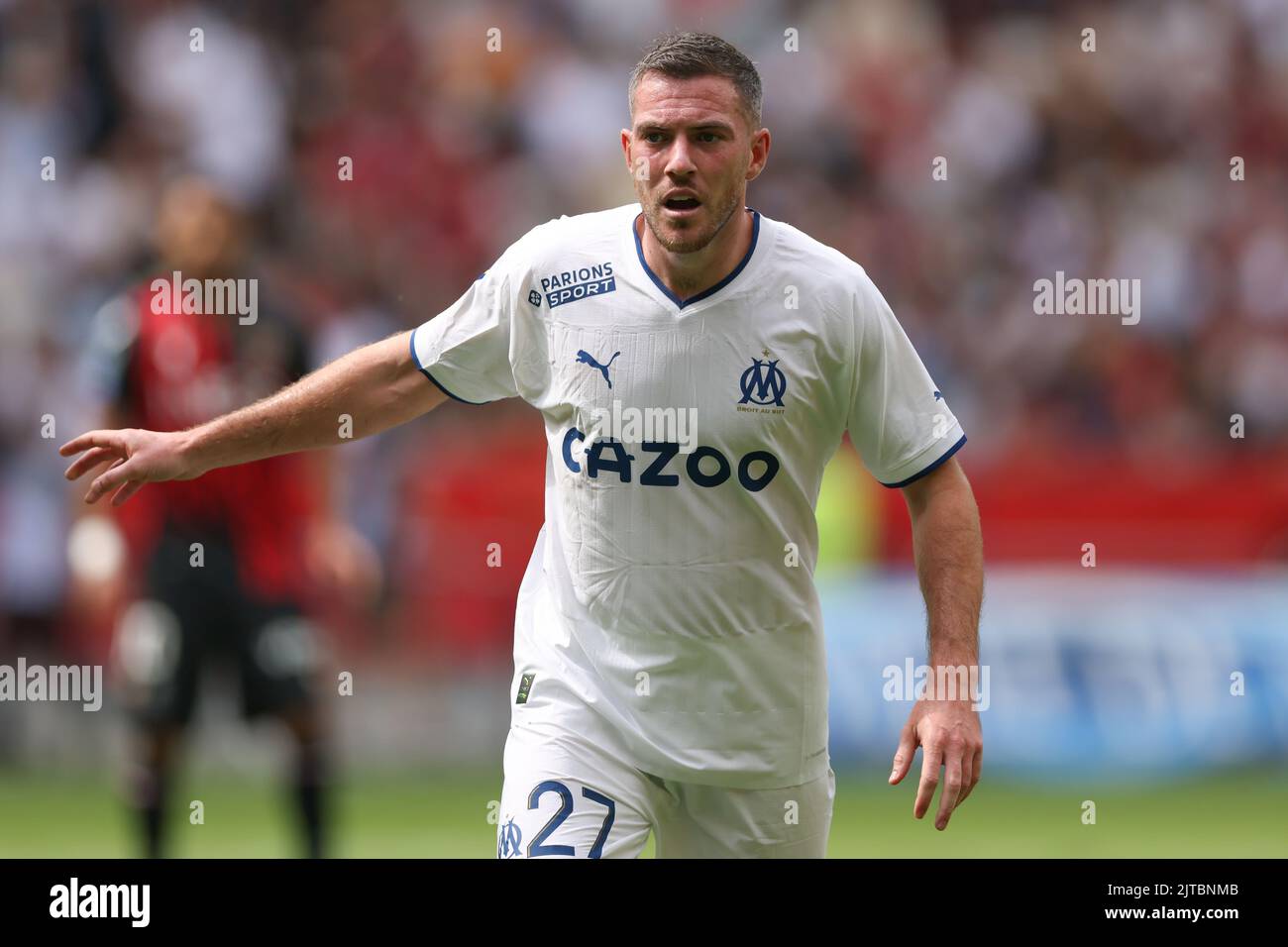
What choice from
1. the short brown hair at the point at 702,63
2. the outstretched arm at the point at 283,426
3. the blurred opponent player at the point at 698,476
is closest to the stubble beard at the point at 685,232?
the blurred opponent player at the point at 698,476

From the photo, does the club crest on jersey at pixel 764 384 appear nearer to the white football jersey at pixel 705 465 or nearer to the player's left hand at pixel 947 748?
the white football jersey at pixel 705 465

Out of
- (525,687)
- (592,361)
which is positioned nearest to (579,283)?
Answer: (592,361)

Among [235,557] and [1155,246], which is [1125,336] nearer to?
[1155,246]

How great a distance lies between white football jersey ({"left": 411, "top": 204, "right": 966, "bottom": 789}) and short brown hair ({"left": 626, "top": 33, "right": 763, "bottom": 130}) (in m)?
0.34

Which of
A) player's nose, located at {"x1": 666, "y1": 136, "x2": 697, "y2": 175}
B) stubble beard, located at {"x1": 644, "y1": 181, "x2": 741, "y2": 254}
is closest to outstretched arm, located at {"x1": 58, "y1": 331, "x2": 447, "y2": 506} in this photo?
stubble beard, located at {"x1": 644, "y1": 181, "x2": 741, "y2": 254}

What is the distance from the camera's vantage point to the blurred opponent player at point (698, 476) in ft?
15.7

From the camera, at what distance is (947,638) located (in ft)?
15.6

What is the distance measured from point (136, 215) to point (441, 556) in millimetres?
3746

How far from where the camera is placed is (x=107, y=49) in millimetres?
13406

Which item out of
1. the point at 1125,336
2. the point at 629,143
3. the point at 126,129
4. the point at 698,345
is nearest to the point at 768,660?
the point at 698,345

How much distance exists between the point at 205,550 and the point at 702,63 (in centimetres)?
422

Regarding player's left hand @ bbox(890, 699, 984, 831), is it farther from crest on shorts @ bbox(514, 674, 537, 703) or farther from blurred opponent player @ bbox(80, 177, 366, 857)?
blurred opponent player @ bbox(80, 177, 366, 857)

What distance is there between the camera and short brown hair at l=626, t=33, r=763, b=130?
4766 mm

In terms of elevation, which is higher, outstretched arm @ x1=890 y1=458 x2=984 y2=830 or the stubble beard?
the stubble beard
